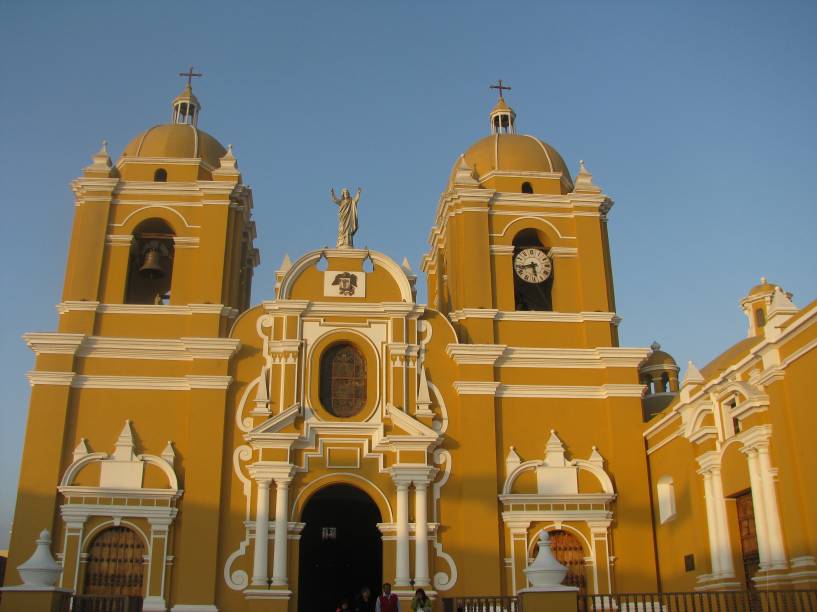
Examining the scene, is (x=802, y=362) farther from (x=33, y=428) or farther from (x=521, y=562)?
(x=33, y=428)

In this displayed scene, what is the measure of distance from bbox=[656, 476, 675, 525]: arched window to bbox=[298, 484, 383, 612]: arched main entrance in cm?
686

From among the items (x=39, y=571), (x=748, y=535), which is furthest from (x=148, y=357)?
(x=748, y=535)

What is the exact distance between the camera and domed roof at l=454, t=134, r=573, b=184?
24688 mm

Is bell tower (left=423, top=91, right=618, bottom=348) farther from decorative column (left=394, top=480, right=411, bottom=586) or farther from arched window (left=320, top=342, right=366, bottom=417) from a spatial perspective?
decorative column (left=394, top=480, right=411, bottom=586)

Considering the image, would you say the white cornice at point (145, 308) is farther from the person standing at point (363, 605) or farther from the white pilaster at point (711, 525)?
the white pilaster at point (711, 525)

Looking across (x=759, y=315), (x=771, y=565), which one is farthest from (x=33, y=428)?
(x=759, y=315)

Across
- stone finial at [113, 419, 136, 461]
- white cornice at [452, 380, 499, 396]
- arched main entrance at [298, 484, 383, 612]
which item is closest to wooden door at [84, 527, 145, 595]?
stone finial at [113, 419, 136, 461]

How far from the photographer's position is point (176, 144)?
79.6 feet

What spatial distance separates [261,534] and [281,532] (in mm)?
413

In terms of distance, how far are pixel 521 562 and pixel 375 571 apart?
577 centimetres

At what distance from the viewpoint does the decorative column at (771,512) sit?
50.8 ft

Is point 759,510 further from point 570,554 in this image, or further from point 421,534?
point 421,534

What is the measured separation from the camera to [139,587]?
1973 centimetres

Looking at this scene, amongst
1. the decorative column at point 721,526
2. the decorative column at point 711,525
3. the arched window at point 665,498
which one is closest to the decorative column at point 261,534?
the arched window at point 665,498
